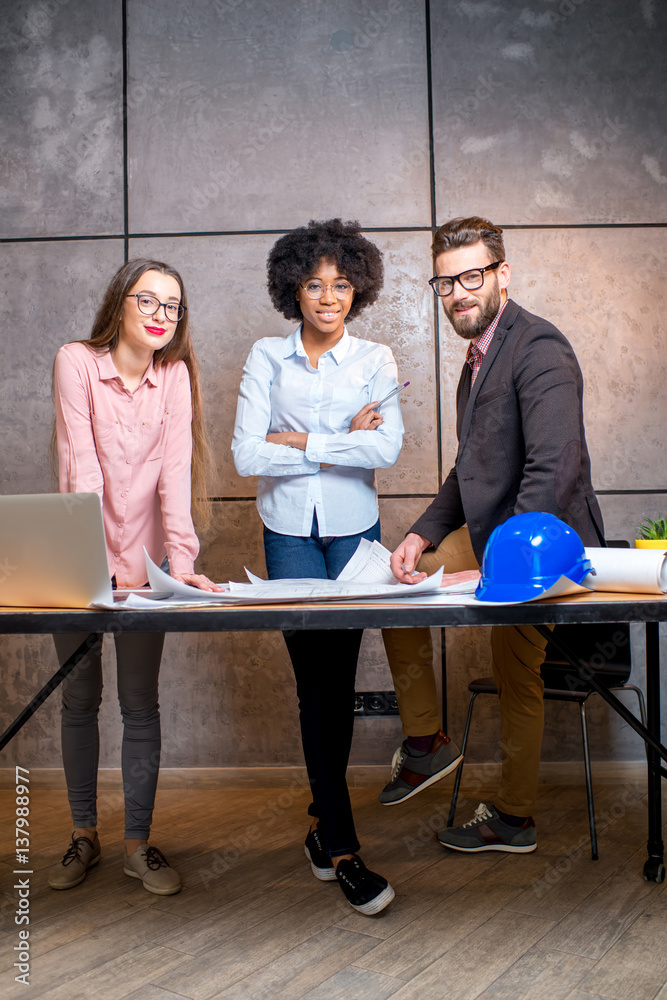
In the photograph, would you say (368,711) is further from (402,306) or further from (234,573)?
(402,306)

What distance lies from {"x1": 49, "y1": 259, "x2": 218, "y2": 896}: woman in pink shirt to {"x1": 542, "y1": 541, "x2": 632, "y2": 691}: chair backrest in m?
1.27

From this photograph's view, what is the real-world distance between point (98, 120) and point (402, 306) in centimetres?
150

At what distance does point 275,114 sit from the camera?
3.25m

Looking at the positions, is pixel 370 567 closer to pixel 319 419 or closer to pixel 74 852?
pixel 319 419

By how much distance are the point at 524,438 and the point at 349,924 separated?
132cm

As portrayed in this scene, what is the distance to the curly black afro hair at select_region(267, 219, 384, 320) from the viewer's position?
255 centimetres

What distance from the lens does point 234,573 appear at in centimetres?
328

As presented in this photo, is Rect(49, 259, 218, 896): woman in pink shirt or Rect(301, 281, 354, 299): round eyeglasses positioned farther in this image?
Rect(301, 281, 354, 299): round eyeglasses

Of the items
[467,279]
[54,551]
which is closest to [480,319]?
[467,279]

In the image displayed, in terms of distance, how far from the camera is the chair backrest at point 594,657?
2533 millimetres

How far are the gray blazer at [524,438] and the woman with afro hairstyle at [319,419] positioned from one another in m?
0.28

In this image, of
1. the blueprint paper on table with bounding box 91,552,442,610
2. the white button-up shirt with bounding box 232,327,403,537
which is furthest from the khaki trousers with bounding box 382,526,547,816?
the blueprint paper on table with bounding box 91,552,442,610

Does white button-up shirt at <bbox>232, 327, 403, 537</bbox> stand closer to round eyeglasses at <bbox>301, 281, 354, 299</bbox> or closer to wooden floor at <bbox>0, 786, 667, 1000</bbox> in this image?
round eyeglasses at <bbox>301, 281, 354, 299</bbox>

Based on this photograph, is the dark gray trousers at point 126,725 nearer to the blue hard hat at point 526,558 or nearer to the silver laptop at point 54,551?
the silver laptop at point 54,551
